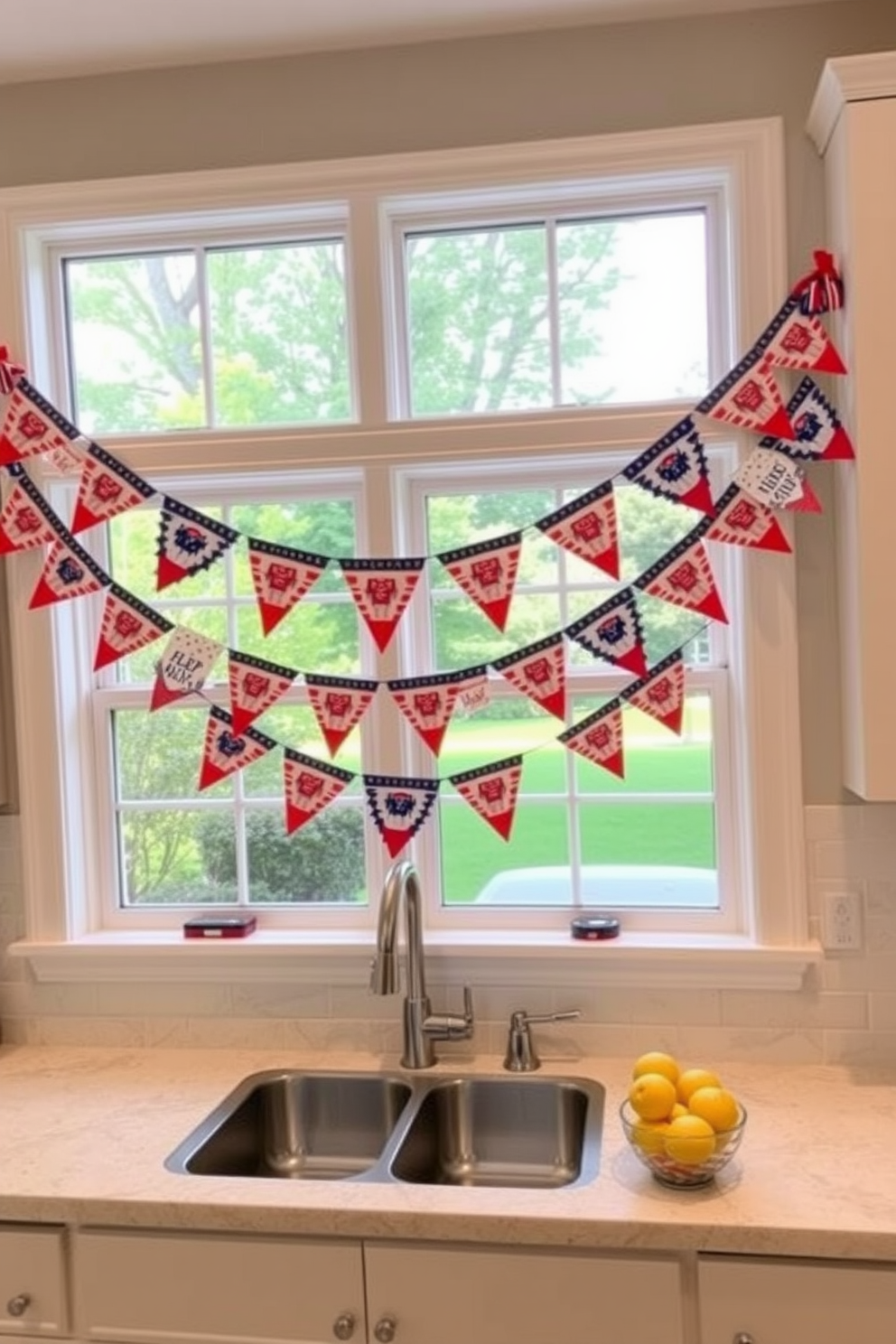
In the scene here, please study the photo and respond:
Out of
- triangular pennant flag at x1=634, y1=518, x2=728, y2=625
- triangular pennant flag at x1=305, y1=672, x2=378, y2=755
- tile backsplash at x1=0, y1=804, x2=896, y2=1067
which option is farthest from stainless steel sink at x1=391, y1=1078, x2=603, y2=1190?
triangular pennant flag at x1=634, y1=518, x2=728, y2=625

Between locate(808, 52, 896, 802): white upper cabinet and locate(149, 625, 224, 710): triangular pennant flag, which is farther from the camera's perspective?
locate(149, 625, 224, 710): triangular pennant flag

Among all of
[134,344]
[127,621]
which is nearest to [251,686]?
[127,621]

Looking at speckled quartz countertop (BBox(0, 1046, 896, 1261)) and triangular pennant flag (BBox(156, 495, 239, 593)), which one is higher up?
triangular pennant flag (BBox(156, 495, 239, 593))

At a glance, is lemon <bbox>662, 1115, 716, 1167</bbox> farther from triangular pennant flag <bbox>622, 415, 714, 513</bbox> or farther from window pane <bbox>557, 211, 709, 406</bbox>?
window pane <bbox>557, 211, 709, 406</bbox>

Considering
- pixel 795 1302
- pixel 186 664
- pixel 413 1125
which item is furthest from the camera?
pixel 186 664

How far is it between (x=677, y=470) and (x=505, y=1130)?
1270 millimetres

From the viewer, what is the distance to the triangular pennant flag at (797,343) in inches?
80.6

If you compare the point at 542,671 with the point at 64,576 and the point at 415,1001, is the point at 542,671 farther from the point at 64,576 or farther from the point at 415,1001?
the point at 64,576

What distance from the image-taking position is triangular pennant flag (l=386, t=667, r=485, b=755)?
226 centimetres

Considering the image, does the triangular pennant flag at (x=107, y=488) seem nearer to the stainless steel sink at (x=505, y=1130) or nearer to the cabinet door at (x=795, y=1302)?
the stainless steel sink at (x=505, y=1130)

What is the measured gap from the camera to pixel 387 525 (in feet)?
7.63

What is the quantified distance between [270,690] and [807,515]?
1086mm

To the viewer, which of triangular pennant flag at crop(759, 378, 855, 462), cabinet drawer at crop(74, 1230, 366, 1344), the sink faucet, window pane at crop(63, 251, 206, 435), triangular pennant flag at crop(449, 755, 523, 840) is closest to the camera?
cabinet drawer at crop(74, 1230, 366, 1344)

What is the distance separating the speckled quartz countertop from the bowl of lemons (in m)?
0.04
